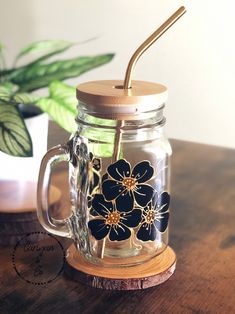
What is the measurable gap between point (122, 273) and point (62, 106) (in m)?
0.23

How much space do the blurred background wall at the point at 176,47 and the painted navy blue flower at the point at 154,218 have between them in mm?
904

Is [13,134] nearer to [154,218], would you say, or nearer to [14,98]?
[14,98]

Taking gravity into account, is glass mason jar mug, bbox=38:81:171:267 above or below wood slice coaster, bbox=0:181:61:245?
above

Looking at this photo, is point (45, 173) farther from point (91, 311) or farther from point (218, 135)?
point (218, 135)

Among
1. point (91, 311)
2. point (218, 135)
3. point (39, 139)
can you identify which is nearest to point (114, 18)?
point (218, 135)

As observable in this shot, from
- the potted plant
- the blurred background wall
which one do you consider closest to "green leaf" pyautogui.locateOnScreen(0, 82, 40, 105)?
the potted plant

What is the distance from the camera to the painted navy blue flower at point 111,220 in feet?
1.84

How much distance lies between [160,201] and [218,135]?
97cm

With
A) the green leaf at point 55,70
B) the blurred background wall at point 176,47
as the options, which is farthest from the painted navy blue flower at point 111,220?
the blurred background wall at point 176,47

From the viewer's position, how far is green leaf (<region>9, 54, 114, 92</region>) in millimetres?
746

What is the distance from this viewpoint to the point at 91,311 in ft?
1.73

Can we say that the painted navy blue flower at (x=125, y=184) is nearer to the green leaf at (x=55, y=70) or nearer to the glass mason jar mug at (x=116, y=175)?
the glass mason jar mug at (x=116, y=175)

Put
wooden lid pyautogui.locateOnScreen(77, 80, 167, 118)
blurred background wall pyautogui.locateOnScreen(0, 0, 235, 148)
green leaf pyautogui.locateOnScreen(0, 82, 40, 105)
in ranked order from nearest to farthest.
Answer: wooden lid pyautogui.locateOnScreen(77, 80, 167, 118) < green leaf pyautogui.locateOnScreen(0, 82, 40, 105) < blurred background wall pyautogui.locateOnScreen(0, 0, 235, 148)

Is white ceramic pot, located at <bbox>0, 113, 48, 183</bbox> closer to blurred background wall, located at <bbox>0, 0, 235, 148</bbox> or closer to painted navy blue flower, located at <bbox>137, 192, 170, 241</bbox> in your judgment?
painted navy blue flower, located at <bbox>137, 192, 170, 241</bbox>
